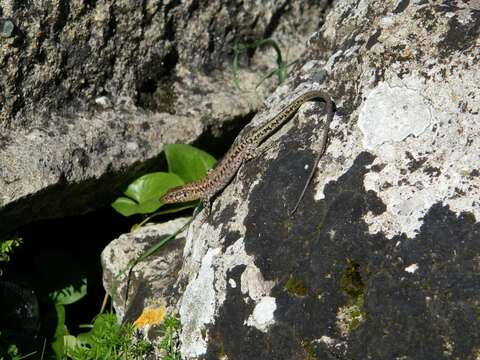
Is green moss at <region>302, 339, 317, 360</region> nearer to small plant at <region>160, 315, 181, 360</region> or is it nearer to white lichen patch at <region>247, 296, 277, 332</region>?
white lichen patch at <region>247, 296, 277, 332</region>

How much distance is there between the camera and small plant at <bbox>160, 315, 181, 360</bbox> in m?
3.70

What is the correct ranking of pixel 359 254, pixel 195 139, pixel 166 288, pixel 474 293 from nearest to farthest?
1. pixel 474 293
2. pixel 359 254
3. pixel 166 288
4. pixel 195 139

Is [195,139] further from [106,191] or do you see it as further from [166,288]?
[166,288]

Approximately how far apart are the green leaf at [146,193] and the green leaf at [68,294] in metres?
0.60

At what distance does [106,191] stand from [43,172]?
0.57 meters

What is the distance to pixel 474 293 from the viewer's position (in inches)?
112

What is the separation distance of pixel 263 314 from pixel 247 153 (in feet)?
3.19


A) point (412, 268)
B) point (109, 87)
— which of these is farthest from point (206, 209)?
point (412, 268)

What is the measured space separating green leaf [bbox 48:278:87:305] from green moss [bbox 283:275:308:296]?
198cm

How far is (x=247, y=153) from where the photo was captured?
398 centimetres

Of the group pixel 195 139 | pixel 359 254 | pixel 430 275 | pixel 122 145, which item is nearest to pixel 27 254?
pixel 122 145

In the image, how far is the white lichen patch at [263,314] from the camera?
→ 3.36 meters

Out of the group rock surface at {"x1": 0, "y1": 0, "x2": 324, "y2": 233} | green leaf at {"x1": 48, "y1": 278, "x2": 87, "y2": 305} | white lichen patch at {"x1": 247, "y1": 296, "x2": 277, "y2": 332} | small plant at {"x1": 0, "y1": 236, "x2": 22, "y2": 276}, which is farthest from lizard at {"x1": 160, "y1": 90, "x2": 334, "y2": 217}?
small plant at {"x1": 0, "y1": 236, "x2": 22, "y2": 276}

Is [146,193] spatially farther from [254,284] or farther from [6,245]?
[254,284]
